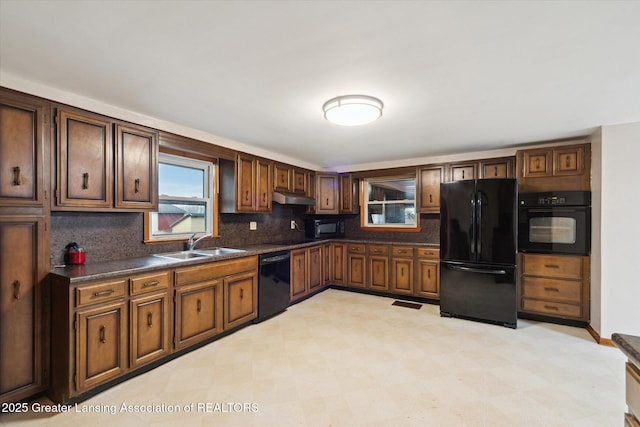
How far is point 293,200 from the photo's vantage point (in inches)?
171

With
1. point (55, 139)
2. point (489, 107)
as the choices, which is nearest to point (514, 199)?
point (489, 107)

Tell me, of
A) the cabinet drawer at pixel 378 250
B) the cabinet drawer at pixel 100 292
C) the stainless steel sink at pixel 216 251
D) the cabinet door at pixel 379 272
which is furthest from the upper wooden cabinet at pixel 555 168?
the cabinet drawer at pixel 100 292

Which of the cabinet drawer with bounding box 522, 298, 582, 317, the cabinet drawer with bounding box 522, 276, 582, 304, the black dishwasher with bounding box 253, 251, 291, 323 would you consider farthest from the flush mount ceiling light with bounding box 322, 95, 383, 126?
the cabinet drawer with bounding box 522, 298, 582, 317

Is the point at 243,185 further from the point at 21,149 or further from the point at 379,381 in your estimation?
the point at 379,381

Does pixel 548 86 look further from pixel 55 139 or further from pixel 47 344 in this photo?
pixel 47 344

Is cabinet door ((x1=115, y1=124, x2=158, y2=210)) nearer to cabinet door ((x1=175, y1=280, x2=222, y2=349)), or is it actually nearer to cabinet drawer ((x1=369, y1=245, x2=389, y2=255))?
cabinet door ((x1=175, y1=280, x2=222, y2=349))

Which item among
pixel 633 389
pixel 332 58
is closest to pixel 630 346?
pixel 633 389

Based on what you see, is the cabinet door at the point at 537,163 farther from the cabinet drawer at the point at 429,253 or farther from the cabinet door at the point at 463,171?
the cabinet drawer at the point at 429,253

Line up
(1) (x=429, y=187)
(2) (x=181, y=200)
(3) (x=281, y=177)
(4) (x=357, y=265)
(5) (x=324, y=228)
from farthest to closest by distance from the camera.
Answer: (5) (x=324, y=228) → (4) (x=357, y=265) → (1) (x=429, y=187) → (3) (x=281, y=177) → (2) (x=181, y=200)

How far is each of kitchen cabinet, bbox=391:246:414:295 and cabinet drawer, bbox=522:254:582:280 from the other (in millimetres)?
1432

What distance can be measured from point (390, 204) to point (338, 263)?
1.40 metres

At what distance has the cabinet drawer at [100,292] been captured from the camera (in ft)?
6.61

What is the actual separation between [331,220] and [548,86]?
3.65m

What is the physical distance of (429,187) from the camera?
452 centimetres
